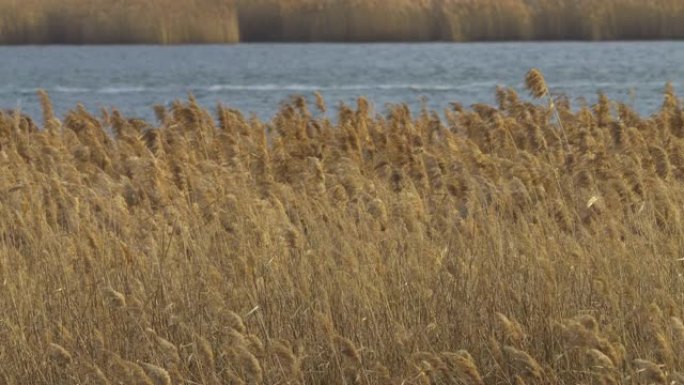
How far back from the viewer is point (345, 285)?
5527 mm

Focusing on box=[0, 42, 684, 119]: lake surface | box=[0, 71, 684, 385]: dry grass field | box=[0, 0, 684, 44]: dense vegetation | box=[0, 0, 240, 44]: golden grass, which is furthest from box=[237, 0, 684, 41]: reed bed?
box=[0, 71, 684, 385]: dry grass field

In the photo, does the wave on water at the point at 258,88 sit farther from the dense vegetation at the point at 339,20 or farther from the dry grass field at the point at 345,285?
the dry grass field at the point at 345,285

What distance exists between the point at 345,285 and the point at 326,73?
92.9ft

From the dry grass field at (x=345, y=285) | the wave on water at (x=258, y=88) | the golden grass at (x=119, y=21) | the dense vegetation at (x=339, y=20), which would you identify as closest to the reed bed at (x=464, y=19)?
the dense vegetation at (x=339, y=20)

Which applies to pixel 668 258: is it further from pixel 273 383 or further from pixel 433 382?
pixel 273 383

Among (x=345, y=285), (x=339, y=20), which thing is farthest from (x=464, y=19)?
(x=345, y=285)

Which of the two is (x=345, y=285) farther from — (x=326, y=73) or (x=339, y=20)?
(x=339, y=20)

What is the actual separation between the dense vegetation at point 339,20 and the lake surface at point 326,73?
70 centimetres

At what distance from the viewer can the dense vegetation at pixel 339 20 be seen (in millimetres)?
36469

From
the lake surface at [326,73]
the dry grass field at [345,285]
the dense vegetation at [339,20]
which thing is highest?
the dry grass field at [345,285]

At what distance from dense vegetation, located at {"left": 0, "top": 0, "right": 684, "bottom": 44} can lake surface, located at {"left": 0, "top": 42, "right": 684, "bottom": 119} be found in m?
0.70

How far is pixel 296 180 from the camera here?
9438mm

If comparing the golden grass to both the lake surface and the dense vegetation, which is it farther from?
the lake surface

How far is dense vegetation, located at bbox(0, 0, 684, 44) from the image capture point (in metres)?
36.5
